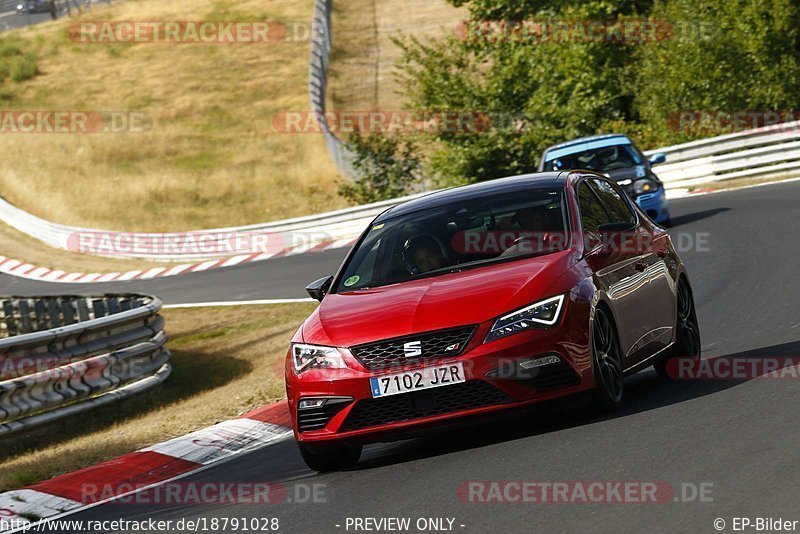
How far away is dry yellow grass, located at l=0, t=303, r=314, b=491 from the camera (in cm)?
1011

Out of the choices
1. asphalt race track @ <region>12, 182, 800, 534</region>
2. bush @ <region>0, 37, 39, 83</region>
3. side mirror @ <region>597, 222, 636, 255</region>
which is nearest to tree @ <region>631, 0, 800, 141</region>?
asphalt race track @ <region>12, 182, 800, 534</region>

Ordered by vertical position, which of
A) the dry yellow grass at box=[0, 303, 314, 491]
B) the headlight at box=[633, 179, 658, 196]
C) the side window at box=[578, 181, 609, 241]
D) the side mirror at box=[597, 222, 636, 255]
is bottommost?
the dry yellow grass at box=[0, 303, 314, 491]

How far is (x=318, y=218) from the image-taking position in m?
29.9

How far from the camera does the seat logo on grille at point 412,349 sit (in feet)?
24.6

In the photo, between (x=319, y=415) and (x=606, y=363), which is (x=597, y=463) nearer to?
(x=606, y=363)

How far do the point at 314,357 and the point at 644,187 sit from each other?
13629 mm

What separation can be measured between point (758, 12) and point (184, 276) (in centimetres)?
1575

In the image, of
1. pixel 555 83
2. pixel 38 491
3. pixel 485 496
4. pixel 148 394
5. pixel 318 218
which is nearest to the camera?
pixel 485 496

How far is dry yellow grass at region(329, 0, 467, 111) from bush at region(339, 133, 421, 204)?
16435 millimetres

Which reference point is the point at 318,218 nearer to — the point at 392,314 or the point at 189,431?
the point at 189,431

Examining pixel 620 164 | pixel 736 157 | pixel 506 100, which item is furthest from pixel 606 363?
pixel 506 100

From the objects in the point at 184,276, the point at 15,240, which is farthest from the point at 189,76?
the point at 184,276

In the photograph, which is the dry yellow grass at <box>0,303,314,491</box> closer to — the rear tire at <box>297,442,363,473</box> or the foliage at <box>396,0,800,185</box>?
the rear tire at <box>297,442,363,473</box>

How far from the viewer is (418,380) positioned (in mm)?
7504
